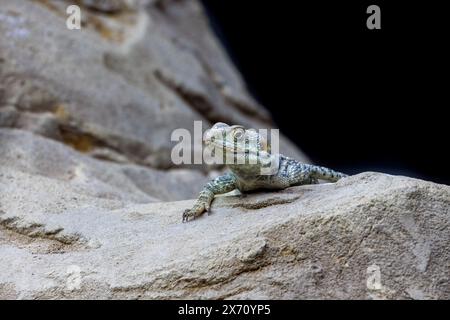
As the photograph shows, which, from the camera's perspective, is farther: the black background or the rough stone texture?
the black background

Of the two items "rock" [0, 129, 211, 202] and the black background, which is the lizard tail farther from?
the black background

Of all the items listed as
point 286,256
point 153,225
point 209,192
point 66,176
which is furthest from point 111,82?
point 286,256

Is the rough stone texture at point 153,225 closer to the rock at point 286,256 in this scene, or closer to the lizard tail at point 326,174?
the rock at point 286,256

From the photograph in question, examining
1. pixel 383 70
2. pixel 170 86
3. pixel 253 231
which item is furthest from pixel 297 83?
pixel 253 231

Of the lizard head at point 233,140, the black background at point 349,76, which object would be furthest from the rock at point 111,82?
the lizard head at point 233,140

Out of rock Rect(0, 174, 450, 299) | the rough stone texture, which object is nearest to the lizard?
the rough stone texture
